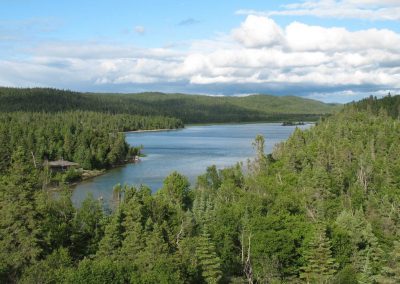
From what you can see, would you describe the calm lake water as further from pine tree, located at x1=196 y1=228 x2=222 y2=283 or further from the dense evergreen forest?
pine tree, located at x1=196 y1=228 x2=222 y2=283

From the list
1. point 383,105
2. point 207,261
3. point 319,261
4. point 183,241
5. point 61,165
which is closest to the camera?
point 207,261

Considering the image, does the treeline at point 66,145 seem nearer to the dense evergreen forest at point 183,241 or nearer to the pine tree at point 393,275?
the dense evergreen forest at point 183,241

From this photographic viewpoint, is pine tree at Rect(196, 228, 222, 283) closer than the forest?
Yes

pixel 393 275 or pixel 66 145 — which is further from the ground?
pixel 66 145

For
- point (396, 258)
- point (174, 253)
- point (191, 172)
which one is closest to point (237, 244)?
point (174, 253)

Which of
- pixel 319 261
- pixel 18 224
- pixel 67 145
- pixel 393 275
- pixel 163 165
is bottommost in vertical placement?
pixel 163 165

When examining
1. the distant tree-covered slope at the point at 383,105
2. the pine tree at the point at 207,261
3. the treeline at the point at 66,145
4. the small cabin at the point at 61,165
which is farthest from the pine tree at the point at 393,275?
the distant tree-covered slope at the point at 383,105

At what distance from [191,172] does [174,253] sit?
6193cm

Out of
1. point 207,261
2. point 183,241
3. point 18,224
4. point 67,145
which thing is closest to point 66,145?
point 67,145

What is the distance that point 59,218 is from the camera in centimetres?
4462

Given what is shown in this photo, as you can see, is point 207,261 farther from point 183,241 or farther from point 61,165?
point 61,165

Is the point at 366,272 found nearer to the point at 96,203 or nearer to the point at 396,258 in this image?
the point at 396,258

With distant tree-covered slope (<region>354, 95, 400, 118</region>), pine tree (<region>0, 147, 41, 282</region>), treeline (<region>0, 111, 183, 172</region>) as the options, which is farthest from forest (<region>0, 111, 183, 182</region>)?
distant tree-covered slope (<region>354, 95, 400, 118</region>)

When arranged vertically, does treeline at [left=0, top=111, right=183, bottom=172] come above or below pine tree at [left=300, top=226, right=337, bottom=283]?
above
